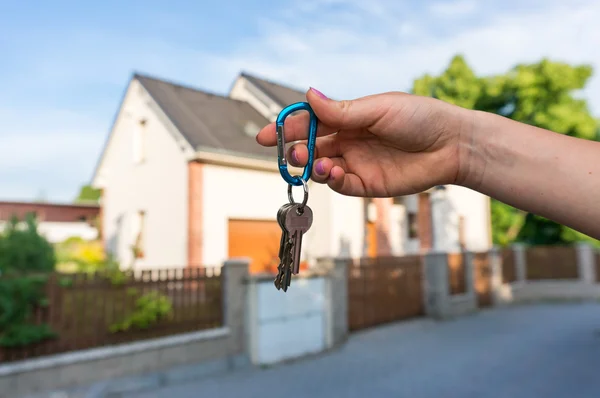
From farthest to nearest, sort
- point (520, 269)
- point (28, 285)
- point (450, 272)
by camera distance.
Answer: point (520, 269) < point (450, 272) < point (28, 285)

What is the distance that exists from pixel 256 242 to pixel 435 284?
16.9 ft

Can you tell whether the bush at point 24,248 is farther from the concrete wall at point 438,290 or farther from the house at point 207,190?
the concrete wall at point 438,290

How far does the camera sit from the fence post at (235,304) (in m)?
7.57

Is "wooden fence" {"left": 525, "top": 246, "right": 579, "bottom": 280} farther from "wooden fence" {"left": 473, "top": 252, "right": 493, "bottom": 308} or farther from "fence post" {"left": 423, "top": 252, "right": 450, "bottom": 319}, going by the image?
"fence post" {"left": 423, "top": 252, "right": 450, "bottom": 319}

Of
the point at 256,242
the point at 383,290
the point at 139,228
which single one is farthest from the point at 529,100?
the point at 139,228

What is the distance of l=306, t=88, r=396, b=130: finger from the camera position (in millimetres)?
1394

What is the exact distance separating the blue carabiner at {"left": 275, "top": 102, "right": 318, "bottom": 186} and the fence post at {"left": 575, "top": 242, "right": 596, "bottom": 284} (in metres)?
20.9

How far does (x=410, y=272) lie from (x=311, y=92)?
1164cm

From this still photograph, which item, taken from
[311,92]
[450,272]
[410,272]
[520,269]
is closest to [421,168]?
[311,92]

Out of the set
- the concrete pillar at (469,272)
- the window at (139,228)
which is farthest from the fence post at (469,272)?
the window at (139,228)

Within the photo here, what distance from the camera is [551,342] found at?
10062 millimetres

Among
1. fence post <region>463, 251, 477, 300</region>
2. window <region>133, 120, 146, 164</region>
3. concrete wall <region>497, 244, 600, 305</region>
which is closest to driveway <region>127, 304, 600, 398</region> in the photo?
fence post <region>463, 251, 477, 300</region>

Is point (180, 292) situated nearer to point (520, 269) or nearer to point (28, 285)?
point (28, 285)

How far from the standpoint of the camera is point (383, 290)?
11.3m
